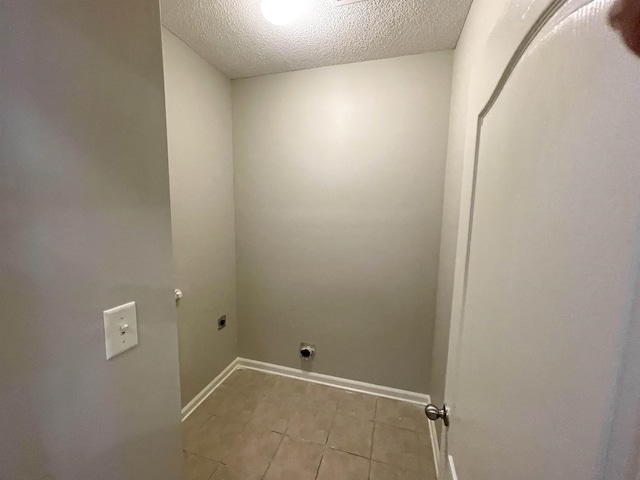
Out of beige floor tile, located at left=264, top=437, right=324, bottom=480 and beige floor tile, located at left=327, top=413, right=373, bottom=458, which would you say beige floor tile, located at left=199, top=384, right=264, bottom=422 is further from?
beige floor tile, located at left=327, top=413, right=373, bottom=458

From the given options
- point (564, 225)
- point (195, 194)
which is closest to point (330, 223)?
point (195, 194)

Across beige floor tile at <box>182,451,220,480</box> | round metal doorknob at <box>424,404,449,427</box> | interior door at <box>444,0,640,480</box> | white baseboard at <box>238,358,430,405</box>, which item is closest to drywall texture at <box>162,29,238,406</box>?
white baseboard at <box>238,358,430,405</box>

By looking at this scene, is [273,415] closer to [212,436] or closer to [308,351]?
[212,436]

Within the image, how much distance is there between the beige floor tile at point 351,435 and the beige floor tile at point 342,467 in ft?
0.12

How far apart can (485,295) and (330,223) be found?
143 cm

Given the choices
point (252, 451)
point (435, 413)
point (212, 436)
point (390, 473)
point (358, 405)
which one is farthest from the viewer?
point (358, 405)

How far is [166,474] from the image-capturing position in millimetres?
769

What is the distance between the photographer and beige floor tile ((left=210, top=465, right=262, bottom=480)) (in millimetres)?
1361

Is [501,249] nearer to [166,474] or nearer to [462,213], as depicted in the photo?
[462,213]

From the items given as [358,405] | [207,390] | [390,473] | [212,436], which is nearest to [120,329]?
[212,436]

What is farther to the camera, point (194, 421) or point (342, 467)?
point (194, 421)

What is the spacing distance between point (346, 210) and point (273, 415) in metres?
1.50

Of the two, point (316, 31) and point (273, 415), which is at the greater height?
point (316, 31)

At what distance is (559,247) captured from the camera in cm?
33
